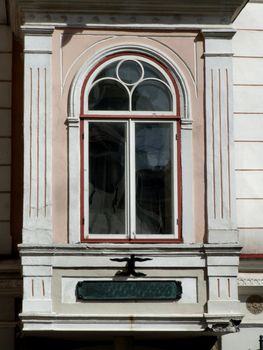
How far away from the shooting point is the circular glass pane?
40.2ft

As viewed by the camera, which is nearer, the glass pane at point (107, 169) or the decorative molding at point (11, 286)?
the glass pane at point (107, 169)

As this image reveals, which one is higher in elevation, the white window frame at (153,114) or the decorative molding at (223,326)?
the white window frame at (153,114)

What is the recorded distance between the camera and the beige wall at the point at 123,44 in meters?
12.1

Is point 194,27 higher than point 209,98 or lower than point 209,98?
higher

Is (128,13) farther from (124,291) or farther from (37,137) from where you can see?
(124,291)

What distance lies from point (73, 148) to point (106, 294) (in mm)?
1706

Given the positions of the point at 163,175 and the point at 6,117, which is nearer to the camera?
the point at 163,175

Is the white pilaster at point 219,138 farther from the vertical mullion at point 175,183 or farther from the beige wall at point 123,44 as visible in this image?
the vertical mullion at point 175,183

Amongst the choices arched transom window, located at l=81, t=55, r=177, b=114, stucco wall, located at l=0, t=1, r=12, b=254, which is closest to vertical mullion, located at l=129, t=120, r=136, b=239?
arched transom window, located at l=81, t=55, r=177, b=114

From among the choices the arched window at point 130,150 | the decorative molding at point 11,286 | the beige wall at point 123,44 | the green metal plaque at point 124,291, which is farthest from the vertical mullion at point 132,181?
the decorative molding at point 11,286

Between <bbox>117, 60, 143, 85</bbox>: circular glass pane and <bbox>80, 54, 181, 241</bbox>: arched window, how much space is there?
0.5 inches

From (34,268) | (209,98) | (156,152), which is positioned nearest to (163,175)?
(156,152)

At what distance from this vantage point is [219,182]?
12.2 metres

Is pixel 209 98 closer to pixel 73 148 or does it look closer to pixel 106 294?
pixel 73 148
